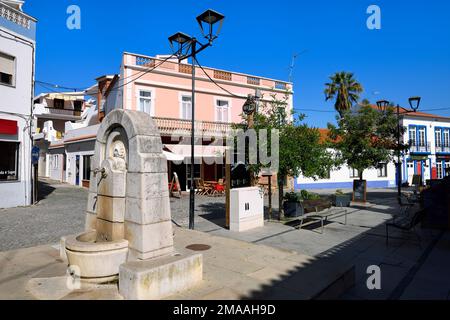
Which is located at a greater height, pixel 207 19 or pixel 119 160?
pixel 207 19

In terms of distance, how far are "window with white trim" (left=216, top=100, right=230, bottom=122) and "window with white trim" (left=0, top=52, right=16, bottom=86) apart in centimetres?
1250

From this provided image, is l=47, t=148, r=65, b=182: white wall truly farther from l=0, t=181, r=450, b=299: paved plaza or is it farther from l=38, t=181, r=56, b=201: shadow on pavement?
l=0, t=181, r=450, b=299: paved plaza

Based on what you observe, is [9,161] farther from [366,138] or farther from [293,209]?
[366,138]

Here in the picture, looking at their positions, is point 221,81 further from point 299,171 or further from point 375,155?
point 299,171

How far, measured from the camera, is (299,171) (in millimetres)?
9547

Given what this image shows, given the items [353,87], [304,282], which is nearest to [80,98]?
[353,87]

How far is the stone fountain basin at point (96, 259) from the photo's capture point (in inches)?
171

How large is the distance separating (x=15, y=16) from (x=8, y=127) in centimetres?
464

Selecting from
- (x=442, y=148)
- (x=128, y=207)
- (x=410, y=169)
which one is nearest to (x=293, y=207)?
(x=128, y=207)

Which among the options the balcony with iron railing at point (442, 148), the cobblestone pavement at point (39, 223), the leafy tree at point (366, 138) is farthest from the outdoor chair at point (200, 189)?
the balcony with iron railing at point (442, 148)

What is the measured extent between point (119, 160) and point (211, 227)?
16.1 feet

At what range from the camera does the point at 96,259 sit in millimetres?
4359

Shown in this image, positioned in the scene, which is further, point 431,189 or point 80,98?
point 80,98
